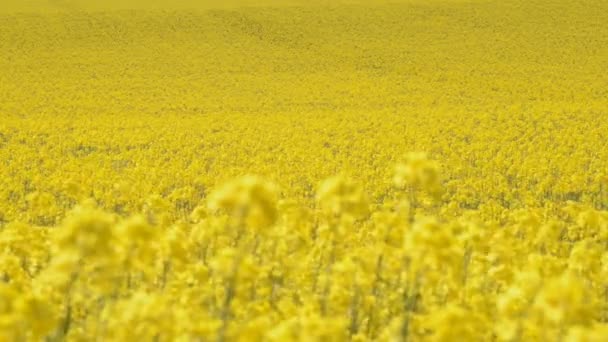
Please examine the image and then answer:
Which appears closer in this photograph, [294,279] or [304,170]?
[294,279]

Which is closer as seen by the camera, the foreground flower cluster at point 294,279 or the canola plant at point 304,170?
the foreground flower cluster at point 294,279

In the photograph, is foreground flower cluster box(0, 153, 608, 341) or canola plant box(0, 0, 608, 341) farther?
canola plant box(0, 0, 608, 341)

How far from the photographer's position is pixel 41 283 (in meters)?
5.55

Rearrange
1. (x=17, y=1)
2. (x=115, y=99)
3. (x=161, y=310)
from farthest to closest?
(x=17, y=1), (x=115, y=99), (x=161, y=310)

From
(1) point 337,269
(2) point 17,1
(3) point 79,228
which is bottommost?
(1) point 337,269

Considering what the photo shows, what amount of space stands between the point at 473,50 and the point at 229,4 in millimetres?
22842

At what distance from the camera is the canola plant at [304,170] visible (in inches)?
199

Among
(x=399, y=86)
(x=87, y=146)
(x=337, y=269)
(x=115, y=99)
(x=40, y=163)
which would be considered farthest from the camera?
(x=399, y=86)

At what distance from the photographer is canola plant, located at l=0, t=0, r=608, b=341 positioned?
5.06 meters

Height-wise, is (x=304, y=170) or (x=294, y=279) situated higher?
(x=294, y=279)

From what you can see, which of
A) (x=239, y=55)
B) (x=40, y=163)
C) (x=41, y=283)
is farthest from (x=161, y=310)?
(x=239, y=55)

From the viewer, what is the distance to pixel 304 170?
20.6m

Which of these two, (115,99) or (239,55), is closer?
(115,99)

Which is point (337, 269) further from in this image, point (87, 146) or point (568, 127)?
point (568, 127)
